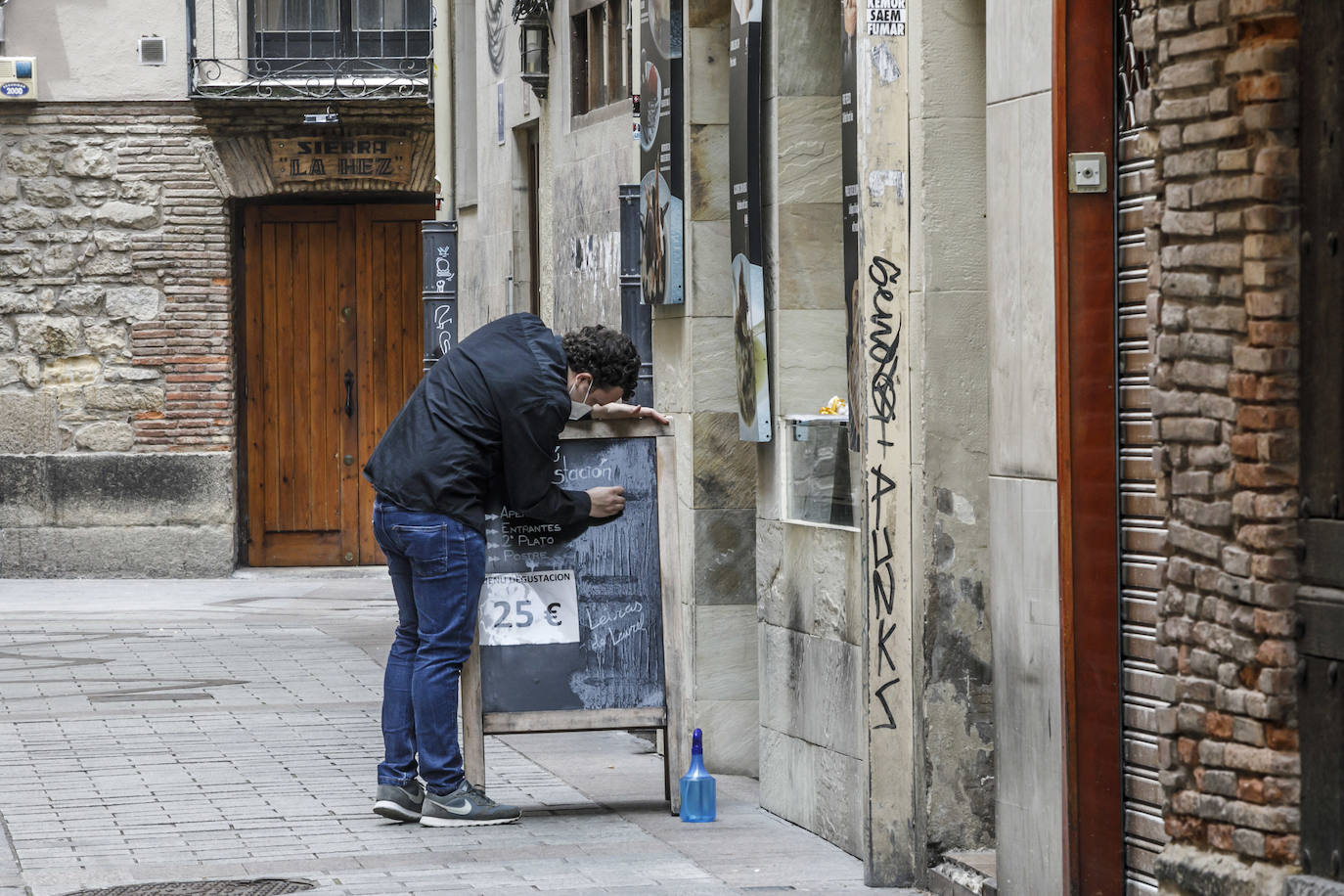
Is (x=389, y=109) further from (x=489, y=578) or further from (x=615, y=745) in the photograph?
(x=489, y=578)

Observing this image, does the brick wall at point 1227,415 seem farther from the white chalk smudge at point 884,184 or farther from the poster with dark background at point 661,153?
the poster with dark background at point 661,153

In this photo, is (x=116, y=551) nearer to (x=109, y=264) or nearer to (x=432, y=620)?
(x=109, y=264)

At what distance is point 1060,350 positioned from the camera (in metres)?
5.50

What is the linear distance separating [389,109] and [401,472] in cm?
1069

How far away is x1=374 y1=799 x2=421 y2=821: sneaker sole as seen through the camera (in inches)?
293

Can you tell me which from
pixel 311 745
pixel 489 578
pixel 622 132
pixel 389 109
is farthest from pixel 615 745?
pixel 389 109

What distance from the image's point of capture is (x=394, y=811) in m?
7.46

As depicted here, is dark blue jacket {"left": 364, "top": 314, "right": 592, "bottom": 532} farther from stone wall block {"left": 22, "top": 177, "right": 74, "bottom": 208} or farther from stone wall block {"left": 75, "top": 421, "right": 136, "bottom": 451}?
stone wall block {"left": 22, "top": 177, "right": 74, "bottom": 208}

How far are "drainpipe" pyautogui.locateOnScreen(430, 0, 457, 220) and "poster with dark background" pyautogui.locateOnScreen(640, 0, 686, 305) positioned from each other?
6030 millimetres

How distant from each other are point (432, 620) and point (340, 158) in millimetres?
11041

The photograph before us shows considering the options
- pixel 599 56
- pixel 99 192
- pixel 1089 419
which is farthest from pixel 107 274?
pixel 1089 419

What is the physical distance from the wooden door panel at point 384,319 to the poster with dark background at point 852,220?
11788mm

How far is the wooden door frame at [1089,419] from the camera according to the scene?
5438 mm

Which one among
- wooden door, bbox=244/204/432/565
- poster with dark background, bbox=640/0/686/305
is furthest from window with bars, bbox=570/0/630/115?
wooden door, bbox=244/204/432/565
